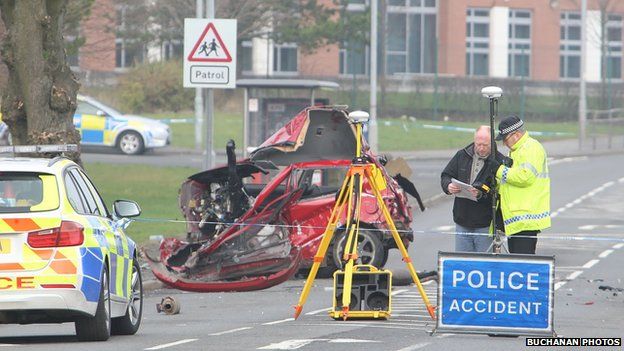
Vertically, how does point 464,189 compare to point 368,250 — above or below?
above

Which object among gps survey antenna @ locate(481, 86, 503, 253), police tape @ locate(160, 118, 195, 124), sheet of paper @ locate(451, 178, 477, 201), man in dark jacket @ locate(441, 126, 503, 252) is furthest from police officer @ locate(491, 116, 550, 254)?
police tape @ locate(160, 118, 195, 124)

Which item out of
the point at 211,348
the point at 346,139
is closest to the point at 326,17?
the point at 346,139

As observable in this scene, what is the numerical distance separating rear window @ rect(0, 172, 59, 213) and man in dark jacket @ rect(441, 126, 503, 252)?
398 cm

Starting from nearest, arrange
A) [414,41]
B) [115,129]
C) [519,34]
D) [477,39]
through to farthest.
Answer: [115,129] < [414,41] < [477,39] < [519,34]

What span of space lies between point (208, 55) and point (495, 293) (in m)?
10.5

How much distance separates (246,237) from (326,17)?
44021mm

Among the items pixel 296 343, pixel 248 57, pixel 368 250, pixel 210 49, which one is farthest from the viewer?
pixel 248 57

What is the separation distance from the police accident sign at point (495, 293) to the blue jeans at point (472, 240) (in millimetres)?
2263

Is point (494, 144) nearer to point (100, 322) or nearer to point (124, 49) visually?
point (100, 322)

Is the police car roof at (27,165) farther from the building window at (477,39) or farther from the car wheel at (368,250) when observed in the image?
the building window at (477,39)

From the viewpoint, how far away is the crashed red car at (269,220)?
17.3 m

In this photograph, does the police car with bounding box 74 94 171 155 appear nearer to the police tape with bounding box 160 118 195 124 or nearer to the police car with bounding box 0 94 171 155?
the police car with bounding box 0 94 171 155

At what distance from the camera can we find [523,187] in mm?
13227

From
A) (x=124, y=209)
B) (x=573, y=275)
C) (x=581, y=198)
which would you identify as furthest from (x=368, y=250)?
(x=581, y=198)
